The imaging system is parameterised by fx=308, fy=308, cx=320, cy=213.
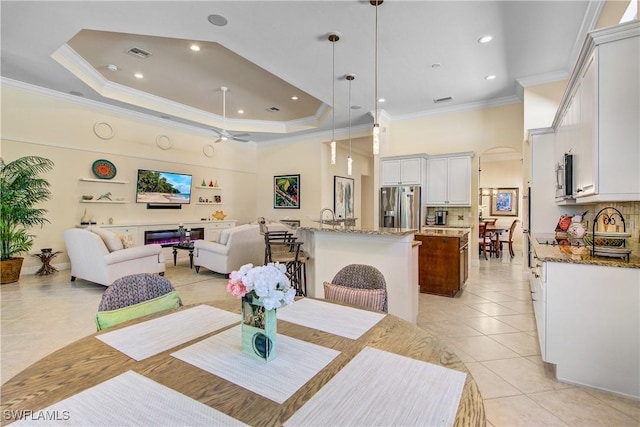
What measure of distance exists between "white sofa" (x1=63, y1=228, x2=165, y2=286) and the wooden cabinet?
4164mm

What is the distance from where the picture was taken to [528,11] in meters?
3.27

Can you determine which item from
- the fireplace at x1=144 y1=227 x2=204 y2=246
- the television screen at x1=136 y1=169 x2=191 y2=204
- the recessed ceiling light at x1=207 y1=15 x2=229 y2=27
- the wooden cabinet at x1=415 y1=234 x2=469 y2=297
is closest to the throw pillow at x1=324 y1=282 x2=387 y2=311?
the wooden cabinet at x1=415 y1=234 x2=469 y2=297

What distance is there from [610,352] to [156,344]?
2.79 metres

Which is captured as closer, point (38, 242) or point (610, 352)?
point (610, 352)

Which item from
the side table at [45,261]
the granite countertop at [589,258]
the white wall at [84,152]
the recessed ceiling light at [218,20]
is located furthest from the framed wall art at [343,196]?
the granite countertop at [589,258]

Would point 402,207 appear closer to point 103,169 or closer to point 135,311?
point 135,311

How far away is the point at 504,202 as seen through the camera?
9.74 meters

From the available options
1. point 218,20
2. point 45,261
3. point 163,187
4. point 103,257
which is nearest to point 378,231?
point 218,20

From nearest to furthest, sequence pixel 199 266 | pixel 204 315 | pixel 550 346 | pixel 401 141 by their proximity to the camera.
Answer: pixel 204 315 → pixel 550 346 → pixel 199 266 → pixel 401 141

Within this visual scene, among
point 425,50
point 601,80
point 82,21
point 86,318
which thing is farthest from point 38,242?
point 601,80

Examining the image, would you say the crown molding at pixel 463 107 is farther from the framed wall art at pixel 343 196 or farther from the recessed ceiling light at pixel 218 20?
the recessed ceiling light at pixel 218 20

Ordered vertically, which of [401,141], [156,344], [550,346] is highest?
[401,141]

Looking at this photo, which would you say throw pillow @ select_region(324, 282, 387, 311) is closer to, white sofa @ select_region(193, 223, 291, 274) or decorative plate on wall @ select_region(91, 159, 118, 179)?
white sofa @ select_region(193, 223, 291, 274)

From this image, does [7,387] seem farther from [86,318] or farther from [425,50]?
[425,50]
